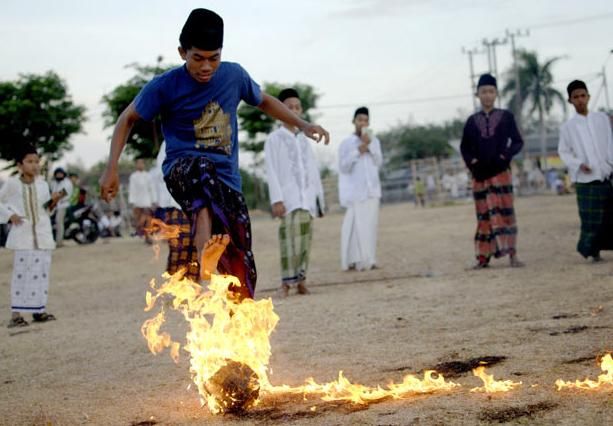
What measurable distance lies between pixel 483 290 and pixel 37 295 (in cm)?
461

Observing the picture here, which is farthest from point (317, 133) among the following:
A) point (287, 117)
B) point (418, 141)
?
point (418, 141)

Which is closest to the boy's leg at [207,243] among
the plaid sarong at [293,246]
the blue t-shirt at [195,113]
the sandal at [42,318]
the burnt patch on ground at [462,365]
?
the blue t-shirt at [195,113]

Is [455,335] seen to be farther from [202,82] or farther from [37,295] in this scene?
[37,295]

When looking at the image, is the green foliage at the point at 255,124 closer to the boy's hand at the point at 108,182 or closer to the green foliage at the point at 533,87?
the green foliage at the point at 533,87

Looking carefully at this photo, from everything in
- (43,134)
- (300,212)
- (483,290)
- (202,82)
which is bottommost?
(483,290)

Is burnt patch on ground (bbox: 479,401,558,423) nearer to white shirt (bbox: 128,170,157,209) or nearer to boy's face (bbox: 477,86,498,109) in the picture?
boy's face (bbox: 477,86,498,109)

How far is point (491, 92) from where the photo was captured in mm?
9789

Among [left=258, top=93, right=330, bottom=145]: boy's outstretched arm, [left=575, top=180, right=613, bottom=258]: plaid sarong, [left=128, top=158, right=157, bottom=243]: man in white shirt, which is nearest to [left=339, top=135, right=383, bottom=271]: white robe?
[left=575, top=180, right=613, bottom=258]: plaid sarong

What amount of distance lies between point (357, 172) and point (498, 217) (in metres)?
2.69

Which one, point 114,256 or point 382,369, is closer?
point 382,369

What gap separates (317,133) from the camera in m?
4.76

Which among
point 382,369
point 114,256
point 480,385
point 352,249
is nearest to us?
point 480,385

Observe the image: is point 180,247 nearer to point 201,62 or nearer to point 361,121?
point 361,121

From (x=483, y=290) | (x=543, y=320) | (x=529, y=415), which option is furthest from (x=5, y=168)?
(x=529, y=415)
